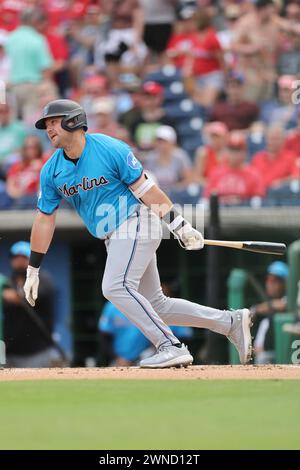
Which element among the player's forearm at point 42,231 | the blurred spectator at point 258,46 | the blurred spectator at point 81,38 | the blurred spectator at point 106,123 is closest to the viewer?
the player's forearm at point 42,231

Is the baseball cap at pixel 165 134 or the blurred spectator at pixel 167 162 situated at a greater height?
the baseball cap at pixel 165 134

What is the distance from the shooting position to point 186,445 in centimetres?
539

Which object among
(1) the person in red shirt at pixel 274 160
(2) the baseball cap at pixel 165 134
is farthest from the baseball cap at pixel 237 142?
(2) the baseball cap at pixel 165 134

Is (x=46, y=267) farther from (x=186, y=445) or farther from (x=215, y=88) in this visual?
(x=186, y=445)

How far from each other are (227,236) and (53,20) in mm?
5646

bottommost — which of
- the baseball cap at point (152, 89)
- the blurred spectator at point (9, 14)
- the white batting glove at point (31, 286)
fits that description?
the white batting glove at point (31, 286)

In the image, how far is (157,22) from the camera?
15.5 m

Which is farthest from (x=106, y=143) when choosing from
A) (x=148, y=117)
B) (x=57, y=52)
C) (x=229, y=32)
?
(x=57, y=52)

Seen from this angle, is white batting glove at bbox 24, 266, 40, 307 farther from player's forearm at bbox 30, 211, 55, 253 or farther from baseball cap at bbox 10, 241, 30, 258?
baseball cap at bbox 10, 241, 30, 258

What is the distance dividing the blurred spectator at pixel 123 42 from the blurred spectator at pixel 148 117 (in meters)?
1.21

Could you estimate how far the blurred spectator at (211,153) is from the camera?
42.4ft

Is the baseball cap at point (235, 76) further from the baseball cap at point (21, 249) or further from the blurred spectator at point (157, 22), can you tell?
the baseball cap at point (21, 249)

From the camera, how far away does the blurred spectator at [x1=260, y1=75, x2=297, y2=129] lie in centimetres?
1355
